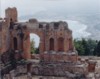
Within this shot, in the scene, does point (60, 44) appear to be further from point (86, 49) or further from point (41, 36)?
point (86, 49)

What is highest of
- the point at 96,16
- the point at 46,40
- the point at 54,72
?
the point at 96,16

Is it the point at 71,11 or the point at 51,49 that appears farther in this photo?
the point at 71,11

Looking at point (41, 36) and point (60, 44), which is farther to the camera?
point (60, 44)

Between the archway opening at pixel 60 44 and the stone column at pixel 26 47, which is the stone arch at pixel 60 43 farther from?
the stone column at pixel 26 47

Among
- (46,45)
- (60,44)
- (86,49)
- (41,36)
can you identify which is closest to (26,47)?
(41,36)

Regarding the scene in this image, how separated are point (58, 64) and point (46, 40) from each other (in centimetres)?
290

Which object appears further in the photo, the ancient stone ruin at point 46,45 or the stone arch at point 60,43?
the stone arch at point 60,43

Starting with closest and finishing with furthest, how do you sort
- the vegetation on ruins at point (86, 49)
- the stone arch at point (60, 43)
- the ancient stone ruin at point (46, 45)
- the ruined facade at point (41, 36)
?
the ancient stone ruin at point (46, 45) < the ruined facade at point (41, 36) < the stone arch at point (60, 43) < the vegetation on ruins at point (86, 49)

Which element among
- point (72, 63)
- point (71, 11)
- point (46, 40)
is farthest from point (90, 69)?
point (71, 11)

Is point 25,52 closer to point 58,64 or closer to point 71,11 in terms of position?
point 58,64

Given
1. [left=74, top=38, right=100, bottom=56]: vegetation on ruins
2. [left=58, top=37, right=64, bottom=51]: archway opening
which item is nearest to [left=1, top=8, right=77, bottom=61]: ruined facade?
[left=58, top=37, right=64, bottom=51]: archway opening

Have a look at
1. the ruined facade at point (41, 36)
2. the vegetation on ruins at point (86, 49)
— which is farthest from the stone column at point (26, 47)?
the vegetation on ruins at point (86, 49)

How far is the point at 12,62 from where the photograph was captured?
37.2 metres

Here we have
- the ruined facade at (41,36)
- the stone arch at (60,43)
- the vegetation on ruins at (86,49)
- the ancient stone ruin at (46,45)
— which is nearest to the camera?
the ancient stone ruin at (46,45)
